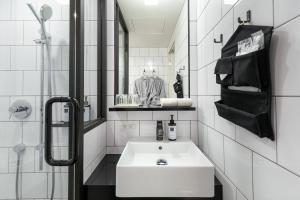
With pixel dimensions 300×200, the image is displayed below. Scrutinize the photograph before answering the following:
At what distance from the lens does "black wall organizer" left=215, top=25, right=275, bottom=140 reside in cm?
56

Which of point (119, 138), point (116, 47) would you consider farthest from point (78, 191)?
point (116, 47)

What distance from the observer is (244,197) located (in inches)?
30.1

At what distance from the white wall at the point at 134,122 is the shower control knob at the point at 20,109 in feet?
1.85

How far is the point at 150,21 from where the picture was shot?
1.64 m

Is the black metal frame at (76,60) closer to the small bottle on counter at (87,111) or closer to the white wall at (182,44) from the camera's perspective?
the small bottle on counter at (87,111)

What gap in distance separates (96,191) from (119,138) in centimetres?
52

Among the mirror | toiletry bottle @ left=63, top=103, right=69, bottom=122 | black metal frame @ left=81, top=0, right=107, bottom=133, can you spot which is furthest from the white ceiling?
toiletry bottle @ left=63, top=103, right=69, bottom=122

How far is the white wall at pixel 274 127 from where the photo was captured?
49 cm

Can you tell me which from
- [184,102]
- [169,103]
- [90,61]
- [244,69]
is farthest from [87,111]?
[244,69]

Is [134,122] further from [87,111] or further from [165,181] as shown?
[165,181]

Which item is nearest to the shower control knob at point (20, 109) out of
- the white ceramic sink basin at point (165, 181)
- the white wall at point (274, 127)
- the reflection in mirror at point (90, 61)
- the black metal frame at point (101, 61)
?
the reflection in mirror at point (90, 61)

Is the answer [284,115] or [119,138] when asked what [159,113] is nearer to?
[119,138]

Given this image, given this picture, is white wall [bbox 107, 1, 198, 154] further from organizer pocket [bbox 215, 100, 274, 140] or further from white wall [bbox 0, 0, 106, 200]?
organizer pocket [bbox 215, 100, 274, 140]

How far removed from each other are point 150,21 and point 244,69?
→ 1.22 m
